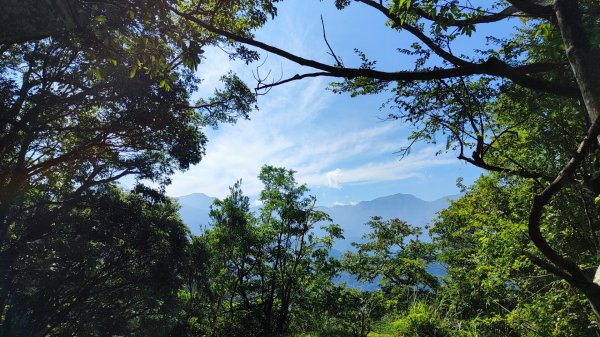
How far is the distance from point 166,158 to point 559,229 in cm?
1325

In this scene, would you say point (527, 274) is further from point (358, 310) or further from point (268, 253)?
point (268, 253)

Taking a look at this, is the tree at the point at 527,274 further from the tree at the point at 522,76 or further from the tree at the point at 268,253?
the tree at the point at 268,253

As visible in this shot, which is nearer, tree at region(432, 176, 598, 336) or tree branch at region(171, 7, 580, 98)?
tree branch at region(171, 7, 580, 98)

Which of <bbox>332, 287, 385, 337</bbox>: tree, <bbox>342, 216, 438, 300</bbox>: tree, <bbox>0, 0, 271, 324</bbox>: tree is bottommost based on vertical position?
<bbox>332, 287, 385, 337</bbox>: tree

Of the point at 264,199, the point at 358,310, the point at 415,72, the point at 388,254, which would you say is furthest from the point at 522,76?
the point at 388,254

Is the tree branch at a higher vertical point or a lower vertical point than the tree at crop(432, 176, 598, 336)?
higher

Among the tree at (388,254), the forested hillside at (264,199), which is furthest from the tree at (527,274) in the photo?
the tree at (388,254)

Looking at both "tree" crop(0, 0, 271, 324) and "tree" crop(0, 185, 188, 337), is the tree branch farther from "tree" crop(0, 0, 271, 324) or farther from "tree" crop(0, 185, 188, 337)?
"tree" crop(0, 185, 188, 337)

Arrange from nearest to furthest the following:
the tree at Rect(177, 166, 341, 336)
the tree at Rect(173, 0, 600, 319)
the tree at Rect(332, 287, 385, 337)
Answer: the tree at Rect(173, 0, 600, 319)
the tree at Rect(332, 287, 385, 337)
the tree at Rect(177, 166, 341, 336)

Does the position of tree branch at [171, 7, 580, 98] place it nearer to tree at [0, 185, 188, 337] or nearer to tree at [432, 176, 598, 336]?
tree at [432, 176, 598, 336]

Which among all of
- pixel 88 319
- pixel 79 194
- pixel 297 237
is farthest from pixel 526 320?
pixel 88 319

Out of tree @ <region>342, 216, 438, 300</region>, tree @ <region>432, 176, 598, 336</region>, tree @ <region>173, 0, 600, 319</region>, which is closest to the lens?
tree @ <region>173, 0, 600, 319</region>

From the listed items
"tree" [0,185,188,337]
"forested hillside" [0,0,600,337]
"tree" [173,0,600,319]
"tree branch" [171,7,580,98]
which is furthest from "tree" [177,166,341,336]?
"tree branch" [171,7,580,98]

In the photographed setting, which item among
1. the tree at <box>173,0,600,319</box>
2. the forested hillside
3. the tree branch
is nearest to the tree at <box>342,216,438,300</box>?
the forested hillside
